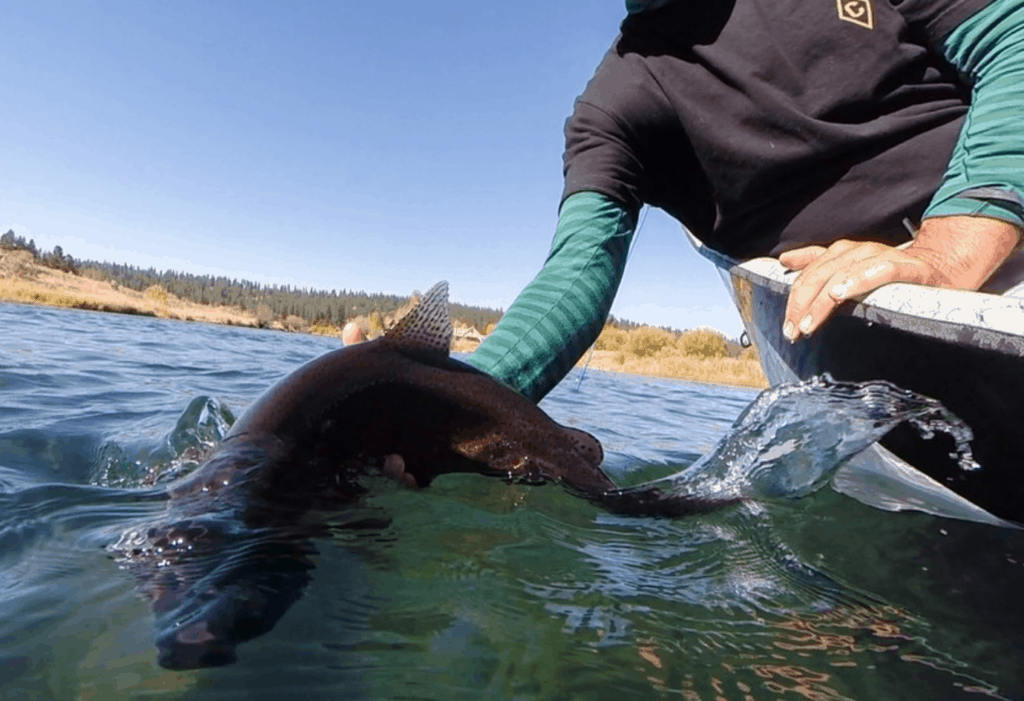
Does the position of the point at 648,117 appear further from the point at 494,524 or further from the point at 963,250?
the point at 494,524

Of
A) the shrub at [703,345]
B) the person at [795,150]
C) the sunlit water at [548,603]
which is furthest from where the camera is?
the shrub at [703,345]

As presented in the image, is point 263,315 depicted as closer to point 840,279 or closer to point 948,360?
point 840,279

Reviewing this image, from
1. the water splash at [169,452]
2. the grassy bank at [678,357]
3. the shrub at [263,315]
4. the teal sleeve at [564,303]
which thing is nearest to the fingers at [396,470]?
the teal sleeve at [564,303]

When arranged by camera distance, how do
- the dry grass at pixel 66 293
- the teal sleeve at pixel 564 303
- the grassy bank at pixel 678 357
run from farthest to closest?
1. the dry grass at pixel 66 293
2. the grassy bank at pixel 678 357
3. the teal sleeve at pixel 564 303

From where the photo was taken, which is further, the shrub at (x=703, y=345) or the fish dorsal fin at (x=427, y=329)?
the shrub at (x=703, y=345)

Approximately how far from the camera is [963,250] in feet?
5.37

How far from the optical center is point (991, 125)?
5.79 feet

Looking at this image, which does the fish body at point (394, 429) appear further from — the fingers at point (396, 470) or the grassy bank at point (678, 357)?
the grassy bank at point (678, 357)

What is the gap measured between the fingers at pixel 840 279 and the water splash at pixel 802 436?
0.39 metres

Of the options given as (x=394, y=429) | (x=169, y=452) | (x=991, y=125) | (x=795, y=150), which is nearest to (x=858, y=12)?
(x=795, y=150)

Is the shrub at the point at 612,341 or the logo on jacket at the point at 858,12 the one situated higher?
the logo on jacket at the point at 858,12

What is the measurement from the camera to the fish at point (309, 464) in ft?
4.01

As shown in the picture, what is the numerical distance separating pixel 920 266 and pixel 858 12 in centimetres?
126

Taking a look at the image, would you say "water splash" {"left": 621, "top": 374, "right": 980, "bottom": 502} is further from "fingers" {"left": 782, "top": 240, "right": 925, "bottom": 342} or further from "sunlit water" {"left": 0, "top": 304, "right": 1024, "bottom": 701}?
"fingers" {"left": 782, "top": 240, "right": 925, "bottom": 342}
